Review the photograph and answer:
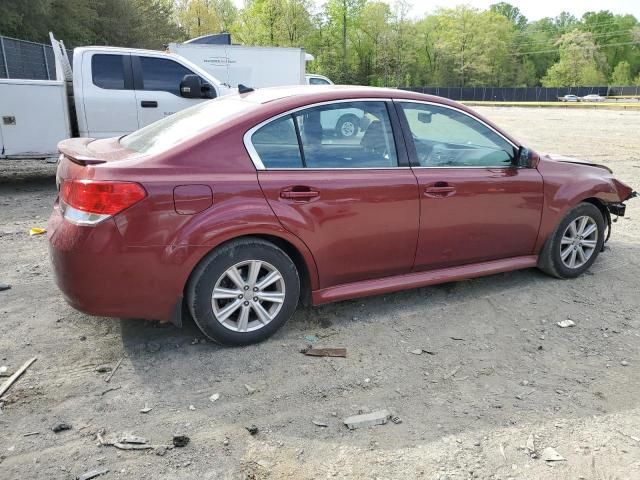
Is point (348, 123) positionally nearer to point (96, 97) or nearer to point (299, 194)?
point (299, 194)

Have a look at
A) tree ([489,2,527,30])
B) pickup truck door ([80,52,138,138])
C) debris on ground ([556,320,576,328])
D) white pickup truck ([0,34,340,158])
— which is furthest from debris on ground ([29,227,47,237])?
tree ([489,2,527,30])

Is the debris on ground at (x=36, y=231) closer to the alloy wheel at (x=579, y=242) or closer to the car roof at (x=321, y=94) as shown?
the car roof at (x=321, y=94)

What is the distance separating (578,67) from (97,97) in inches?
3639

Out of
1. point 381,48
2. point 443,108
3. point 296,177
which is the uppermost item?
point 381,48

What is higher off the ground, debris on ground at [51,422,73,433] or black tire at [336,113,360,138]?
black tire at [336,113,360,138]

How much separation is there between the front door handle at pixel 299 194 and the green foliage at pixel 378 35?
2618 centimetres

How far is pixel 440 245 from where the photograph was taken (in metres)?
4.18

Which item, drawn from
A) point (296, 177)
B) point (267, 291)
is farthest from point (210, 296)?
point (296, 177)

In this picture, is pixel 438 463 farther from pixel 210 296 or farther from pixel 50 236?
pixel 50 236

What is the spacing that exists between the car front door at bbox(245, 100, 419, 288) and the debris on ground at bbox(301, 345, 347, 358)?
1.49ft

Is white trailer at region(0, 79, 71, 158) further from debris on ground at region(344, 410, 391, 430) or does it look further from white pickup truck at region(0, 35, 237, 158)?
debris on ground at region(344, 410, 391, 430)

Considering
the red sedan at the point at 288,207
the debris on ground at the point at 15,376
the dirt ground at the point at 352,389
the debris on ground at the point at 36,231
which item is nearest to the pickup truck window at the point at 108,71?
the debris on ground at the point at 36,231

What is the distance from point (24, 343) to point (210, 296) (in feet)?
4.42

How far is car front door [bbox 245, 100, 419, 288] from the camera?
3.57m
